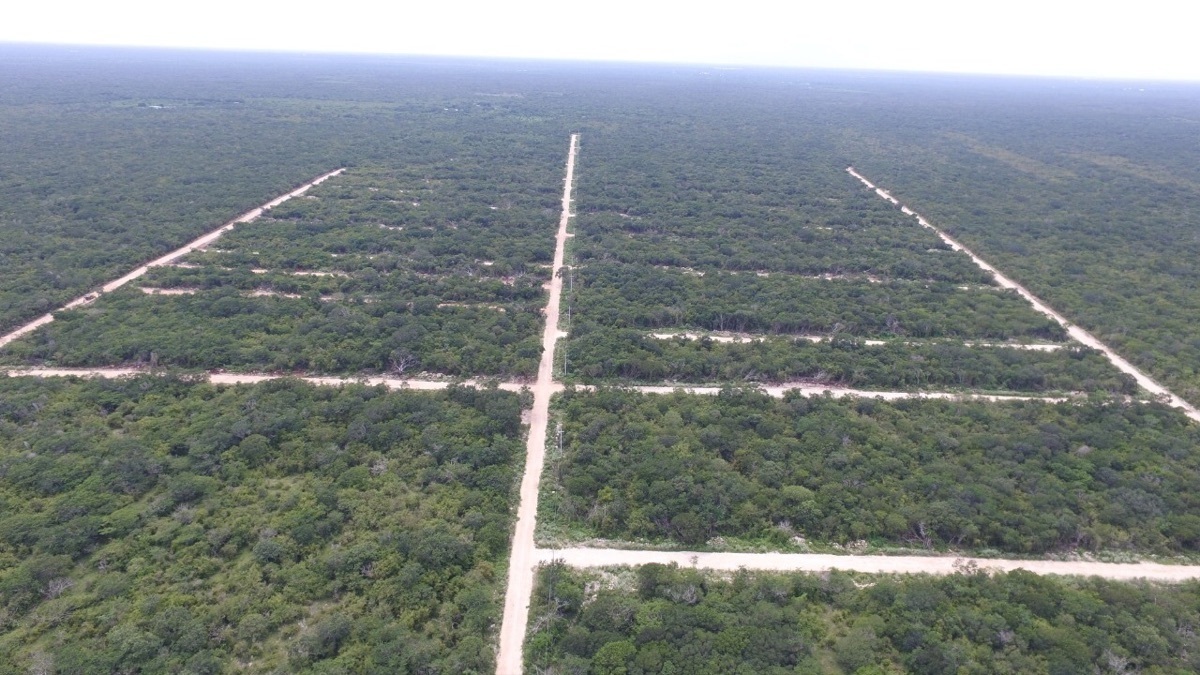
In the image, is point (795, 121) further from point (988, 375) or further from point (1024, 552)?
point (1024, 552)

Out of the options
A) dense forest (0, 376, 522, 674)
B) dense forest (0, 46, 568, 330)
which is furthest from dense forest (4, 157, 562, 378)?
dense forest (0, 46, 568, 330)

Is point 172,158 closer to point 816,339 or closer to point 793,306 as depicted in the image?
point 793,306

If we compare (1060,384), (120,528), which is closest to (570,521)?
(120,528)

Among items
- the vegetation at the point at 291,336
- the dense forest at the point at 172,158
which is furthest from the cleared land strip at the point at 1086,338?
the dense forest at the point at 172,158

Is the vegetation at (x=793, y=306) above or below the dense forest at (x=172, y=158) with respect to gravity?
below

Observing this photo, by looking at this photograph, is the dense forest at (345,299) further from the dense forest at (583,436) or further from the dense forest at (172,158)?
the dense forest at (172,158)

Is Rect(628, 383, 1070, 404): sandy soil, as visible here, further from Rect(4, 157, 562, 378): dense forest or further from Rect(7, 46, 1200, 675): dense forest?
Rect(4, 157, 562, 378): dense forest
